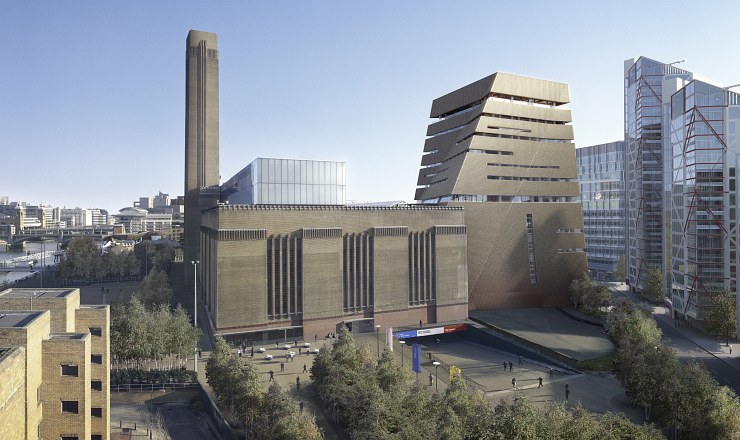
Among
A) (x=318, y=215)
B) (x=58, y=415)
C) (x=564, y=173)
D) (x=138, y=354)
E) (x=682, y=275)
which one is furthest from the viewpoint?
(x=564, y=173)

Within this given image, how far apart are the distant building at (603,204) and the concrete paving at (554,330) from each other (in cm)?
4851

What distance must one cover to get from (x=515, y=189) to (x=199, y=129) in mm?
54888

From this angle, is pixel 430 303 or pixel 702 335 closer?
pixel 702 335

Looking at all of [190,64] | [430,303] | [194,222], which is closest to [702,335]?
[430,303]

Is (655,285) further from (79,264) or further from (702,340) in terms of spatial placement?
(79,264)

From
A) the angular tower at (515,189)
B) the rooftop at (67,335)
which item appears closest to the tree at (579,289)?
the angular tower at (515,189)

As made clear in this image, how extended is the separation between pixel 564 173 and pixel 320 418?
50557mm

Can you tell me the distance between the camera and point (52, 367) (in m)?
23.5

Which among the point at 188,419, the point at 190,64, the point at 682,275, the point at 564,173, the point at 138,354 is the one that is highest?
the point at 190,64

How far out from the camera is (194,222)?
8681cm

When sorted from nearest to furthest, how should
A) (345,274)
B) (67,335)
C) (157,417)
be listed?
1. (67,335)
2. (157,417)
3. (345,274)

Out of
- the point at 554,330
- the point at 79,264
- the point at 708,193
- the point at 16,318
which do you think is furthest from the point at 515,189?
the point at 79,264

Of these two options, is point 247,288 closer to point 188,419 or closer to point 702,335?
point 188,419

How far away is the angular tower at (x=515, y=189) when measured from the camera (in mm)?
64938
